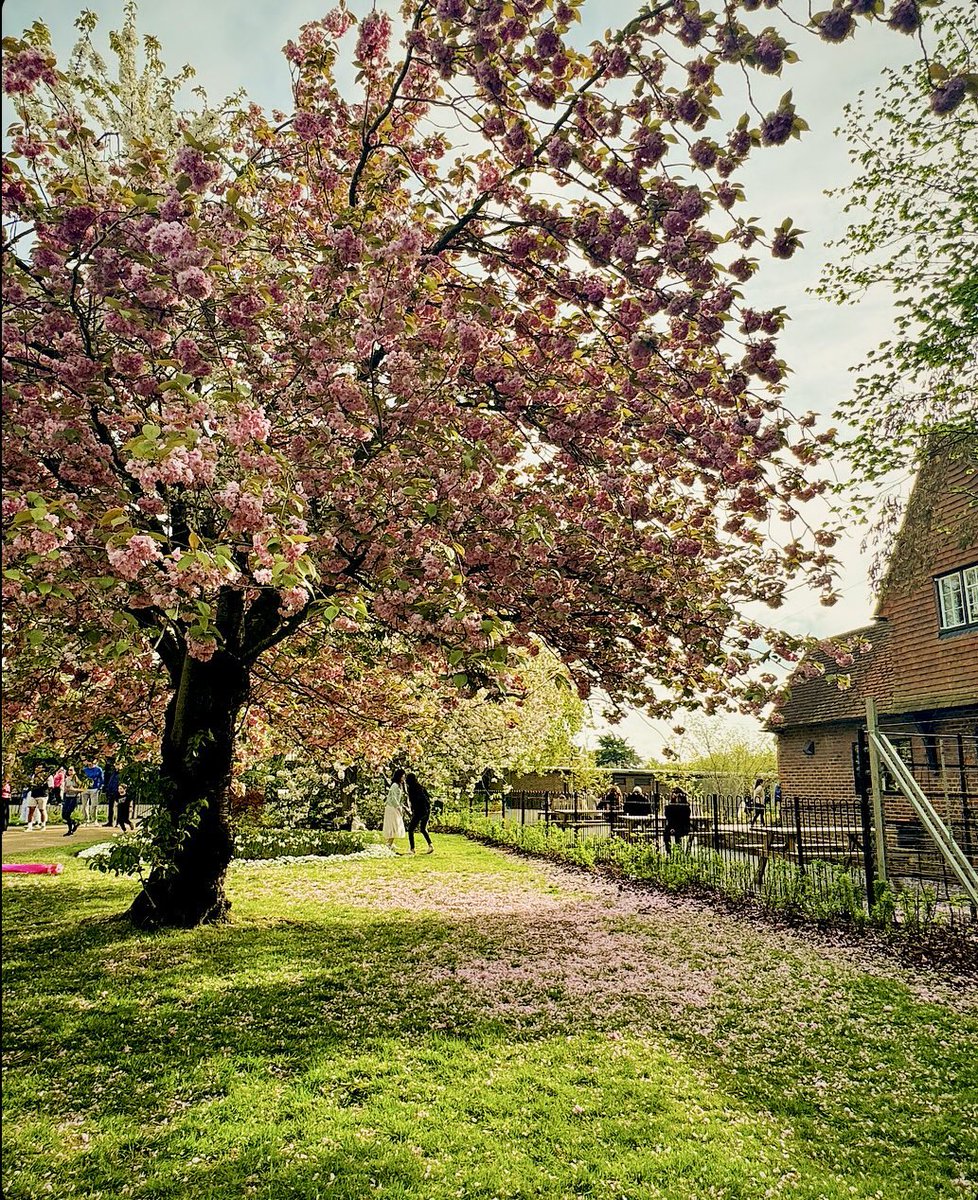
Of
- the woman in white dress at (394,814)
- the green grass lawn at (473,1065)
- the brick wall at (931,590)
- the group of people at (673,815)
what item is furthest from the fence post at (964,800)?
the woman in white dress at (394,814)

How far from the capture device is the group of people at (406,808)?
19328 millimetres

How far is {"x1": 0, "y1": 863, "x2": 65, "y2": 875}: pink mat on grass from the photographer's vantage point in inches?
562

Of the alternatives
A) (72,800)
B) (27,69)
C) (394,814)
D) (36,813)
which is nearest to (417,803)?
(394,814)

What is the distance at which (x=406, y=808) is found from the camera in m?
21.3

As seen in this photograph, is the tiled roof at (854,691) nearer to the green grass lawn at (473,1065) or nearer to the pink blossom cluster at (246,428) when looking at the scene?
the green grass lawn at (473,1065)

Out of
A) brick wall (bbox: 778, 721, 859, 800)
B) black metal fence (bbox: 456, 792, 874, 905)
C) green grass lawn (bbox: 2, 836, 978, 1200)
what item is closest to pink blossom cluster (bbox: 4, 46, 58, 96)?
green grass lawn (bbox: 2, 836, 978, 1200)

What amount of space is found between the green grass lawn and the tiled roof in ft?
44.7

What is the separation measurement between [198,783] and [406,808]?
1235cm

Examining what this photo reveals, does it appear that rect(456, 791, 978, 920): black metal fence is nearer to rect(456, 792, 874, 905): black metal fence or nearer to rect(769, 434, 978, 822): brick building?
rect(456, 792, 874, 905): black metal fence

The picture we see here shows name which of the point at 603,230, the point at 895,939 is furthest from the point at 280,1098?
the point at 895,939

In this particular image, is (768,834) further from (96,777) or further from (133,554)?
(96,777)

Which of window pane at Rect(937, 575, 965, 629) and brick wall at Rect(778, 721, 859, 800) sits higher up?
window pane at Rect(937, 575, 965, 629)

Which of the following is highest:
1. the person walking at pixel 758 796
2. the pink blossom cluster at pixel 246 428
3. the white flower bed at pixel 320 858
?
the pink blossom cluster at pixel 246 428

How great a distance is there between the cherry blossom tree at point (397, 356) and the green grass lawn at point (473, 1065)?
2.42 metres
